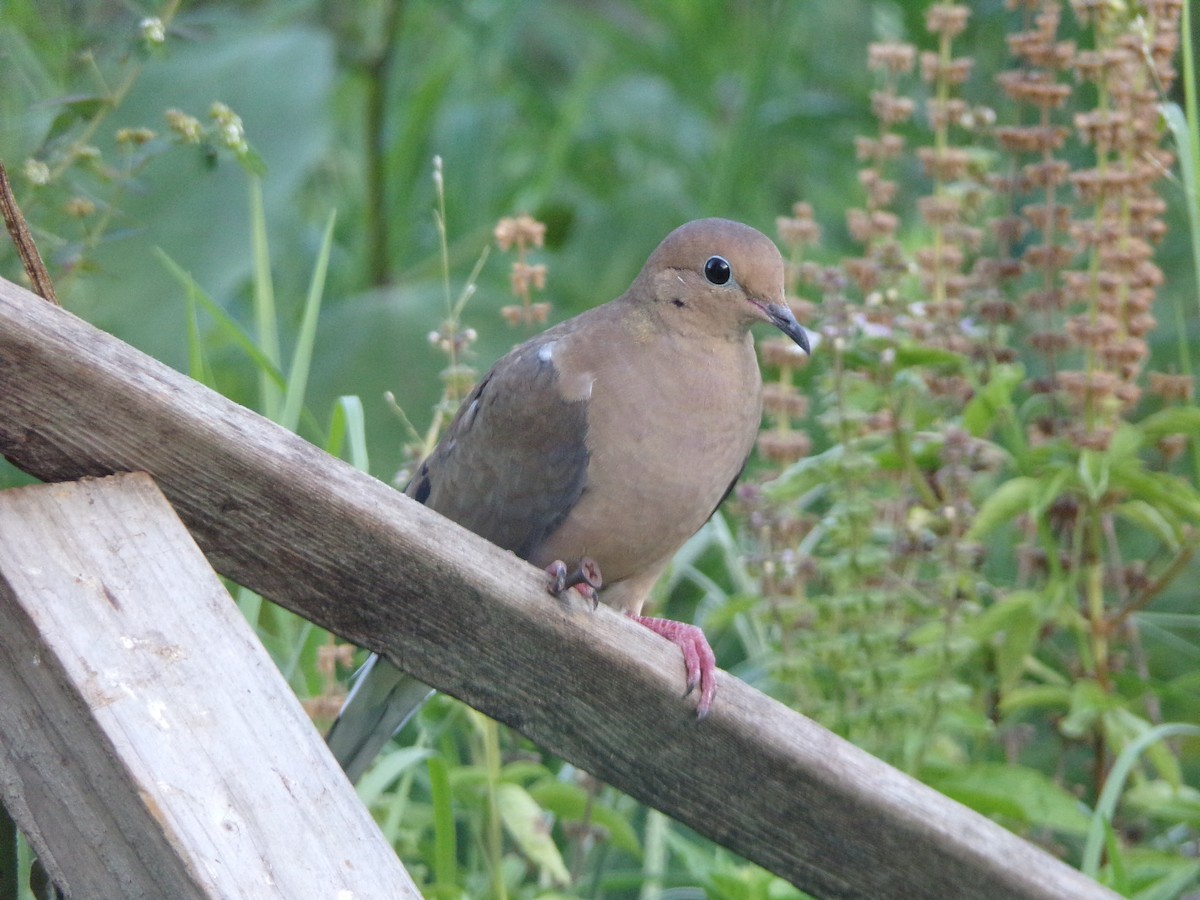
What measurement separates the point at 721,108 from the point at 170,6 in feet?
8.91

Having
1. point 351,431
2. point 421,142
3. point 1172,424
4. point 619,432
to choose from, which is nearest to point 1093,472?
point 1172,424

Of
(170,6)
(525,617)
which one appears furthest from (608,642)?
(170,6)

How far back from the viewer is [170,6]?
2.19m

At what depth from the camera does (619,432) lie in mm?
2115

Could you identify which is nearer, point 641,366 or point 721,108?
point 641,366

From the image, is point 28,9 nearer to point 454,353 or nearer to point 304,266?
point 454,353

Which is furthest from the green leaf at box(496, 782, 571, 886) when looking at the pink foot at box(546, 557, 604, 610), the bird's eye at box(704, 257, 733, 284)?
the bird's eye at box(704, 257, 733, 284)

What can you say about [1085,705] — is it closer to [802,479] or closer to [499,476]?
[802,479]

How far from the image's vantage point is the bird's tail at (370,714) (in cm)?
200

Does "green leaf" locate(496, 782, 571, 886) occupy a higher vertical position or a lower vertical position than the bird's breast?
lower

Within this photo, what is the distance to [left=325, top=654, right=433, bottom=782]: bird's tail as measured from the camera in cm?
200

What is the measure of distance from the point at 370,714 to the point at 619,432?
50 centimetres

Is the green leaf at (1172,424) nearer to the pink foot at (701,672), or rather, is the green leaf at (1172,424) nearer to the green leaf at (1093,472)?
the green leaf at (1093,472)

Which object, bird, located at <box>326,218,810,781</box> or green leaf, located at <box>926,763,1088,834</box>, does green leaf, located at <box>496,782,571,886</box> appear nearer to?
bird, located at <box>326,218,810,781</box>
